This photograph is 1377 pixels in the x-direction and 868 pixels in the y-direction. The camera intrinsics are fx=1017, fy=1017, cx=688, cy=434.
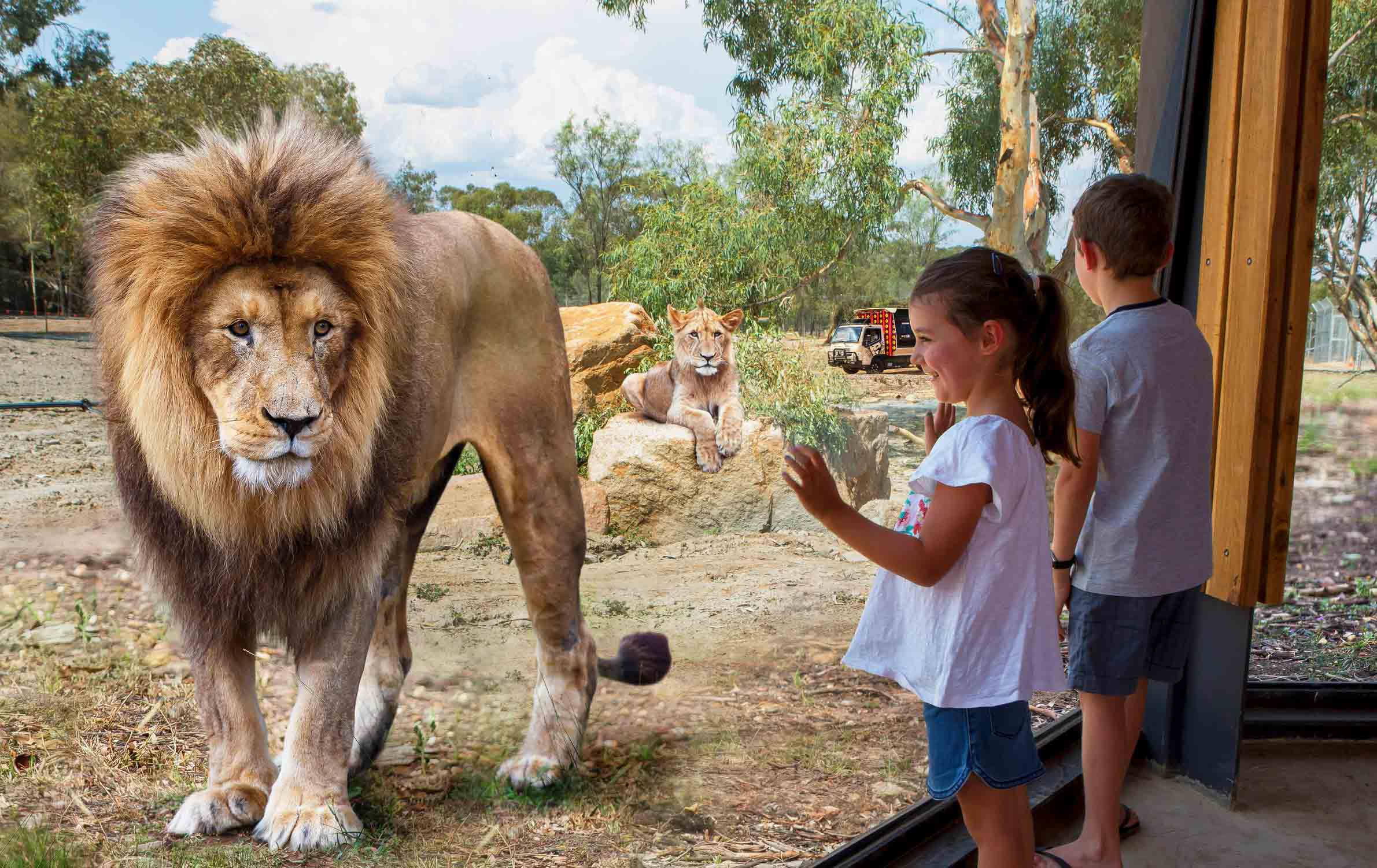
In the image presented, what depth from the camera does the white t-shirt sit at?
151cm

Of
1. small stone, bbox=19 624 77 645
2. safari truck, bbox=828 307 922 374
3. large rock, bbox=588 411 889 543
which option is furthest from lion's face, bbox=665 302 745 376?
small stone, bbox=19 624 77 645

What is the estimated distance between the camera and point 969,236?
10.5 feet

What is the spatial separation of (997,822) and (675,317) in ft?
4.47

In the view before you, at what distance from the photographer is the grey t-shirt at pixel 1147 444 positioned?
2092 mm

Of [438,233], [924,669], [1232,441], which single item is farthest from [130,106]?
[1232,441]

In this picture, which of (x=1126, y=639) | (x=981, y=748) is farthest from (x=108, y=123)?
(x=1126, y=639)

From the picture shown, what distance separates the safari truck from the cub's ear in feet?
1.54

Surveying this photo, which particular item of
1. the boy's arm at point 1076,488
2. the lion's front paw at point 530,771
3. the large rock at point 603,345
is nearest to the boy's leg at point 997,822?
the boy's arm at point 1076,488

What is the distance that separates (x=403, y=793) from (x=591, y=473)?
3.85 feet

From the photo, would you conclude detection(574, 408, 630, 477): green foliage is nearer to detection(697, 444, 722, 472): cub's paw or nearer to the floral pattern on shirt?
detection(697, 444, 722, 472): cub's paw

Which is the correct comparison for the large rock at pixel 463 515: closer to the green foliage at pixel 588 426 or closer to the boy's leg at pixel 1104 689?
the green foliage at pixel 588 426

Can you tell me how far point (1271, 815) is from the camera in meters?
2.79

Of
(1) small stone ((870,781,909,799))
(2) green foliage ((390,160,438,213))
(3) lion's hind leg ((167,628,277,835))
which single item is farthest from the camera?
(1) small stone ((870,781,909,799))

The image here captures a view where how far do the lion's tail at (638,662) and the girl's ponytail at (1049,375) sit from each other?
3.97 feet
